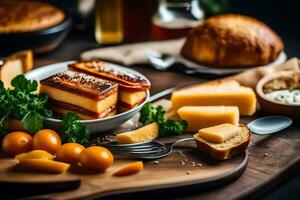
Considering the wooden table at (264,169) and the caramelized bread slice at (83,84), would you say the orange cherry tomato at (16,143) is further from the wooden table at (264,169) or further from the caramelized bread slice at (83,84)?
the wooden table at (264,169)

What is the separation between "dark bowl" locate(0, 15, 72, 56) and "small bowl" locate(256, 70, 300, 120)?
37.6 inches

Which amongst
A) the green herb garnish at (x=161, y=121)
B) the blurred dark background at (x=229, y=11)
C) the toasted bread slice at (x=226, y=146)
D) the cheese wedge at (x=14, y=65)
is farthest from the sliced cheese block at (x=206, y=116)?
the blurred dark background at (x=229, y=11)

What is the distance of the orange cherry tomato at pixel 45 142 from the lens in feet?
6.37

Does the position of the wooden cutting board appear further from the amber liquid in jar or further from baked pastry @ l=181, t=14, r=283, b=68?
the amber liquid in jar

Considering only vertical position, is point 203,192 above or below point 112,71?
below

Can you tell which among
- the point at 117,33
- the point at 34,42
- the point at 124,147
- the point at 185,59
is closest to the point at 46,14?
the point at 34,42

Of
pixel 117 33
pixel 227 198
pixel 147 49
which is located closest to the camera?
pixel 227 198

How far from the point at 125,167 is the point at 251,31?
1.14 m

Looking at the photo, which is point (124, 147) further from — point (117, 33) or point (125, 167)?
point (117, 33)

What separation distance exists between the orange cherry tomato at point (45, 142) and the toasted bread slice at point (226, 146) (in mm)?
433

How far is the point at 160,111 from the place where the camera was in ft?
7.09

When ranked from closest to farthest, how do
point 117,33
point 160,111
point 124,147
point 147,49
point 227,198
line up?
point 227,198 < point 124,147 < point 160,111 < point 147,49 < point 117,33

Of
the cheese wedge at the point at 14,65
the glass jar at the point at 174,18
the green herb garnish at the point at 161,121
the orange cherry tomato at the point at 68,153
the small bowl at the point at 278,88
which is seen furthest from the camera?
the glass jar at the point at 174,18

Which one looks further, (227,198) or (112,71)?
(112,71)
